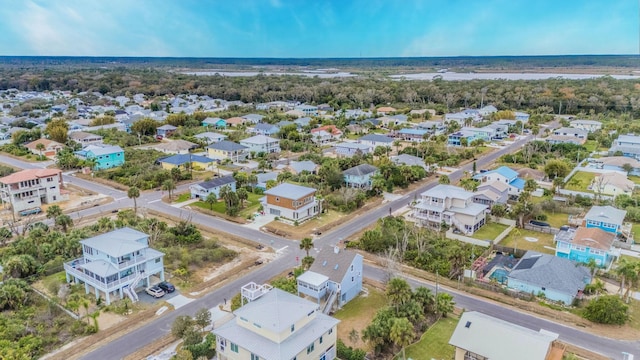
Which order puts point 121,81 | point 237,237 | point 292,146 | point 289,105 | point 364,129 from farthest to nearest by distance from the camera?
point 121,81
point 289,105
point 364,129
point 292,146
point 237,237

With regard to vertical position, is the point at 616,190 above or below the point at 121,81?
below

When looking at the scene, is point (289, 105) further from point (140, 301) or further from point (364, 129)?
point (140, 301)

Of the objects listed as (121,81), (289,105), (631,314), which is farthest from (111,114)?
(631,314)

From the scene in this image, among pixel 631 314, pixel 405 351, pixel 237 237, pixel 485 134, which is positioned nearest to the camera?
pixel 405 351

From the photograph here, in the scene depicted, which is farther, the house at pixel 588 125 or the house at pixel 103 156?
the house at pixel 588 125

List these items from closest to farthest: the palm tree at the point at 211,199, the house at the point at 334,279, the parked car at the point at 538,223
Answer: the house at the point at 334,279
the parked car at the point at 538,223
the palm tree at the point at 211,199

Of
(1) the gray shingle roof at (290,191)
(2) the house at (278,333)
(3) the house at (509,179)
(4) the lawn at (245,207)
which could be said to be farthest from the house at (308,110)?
(2) the house at (278,333)

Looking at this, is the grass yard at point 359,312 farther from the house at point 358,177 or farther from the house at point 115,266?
the house at point 358,177

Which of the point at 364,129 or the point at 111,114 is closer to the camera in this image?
the point at 364,129
